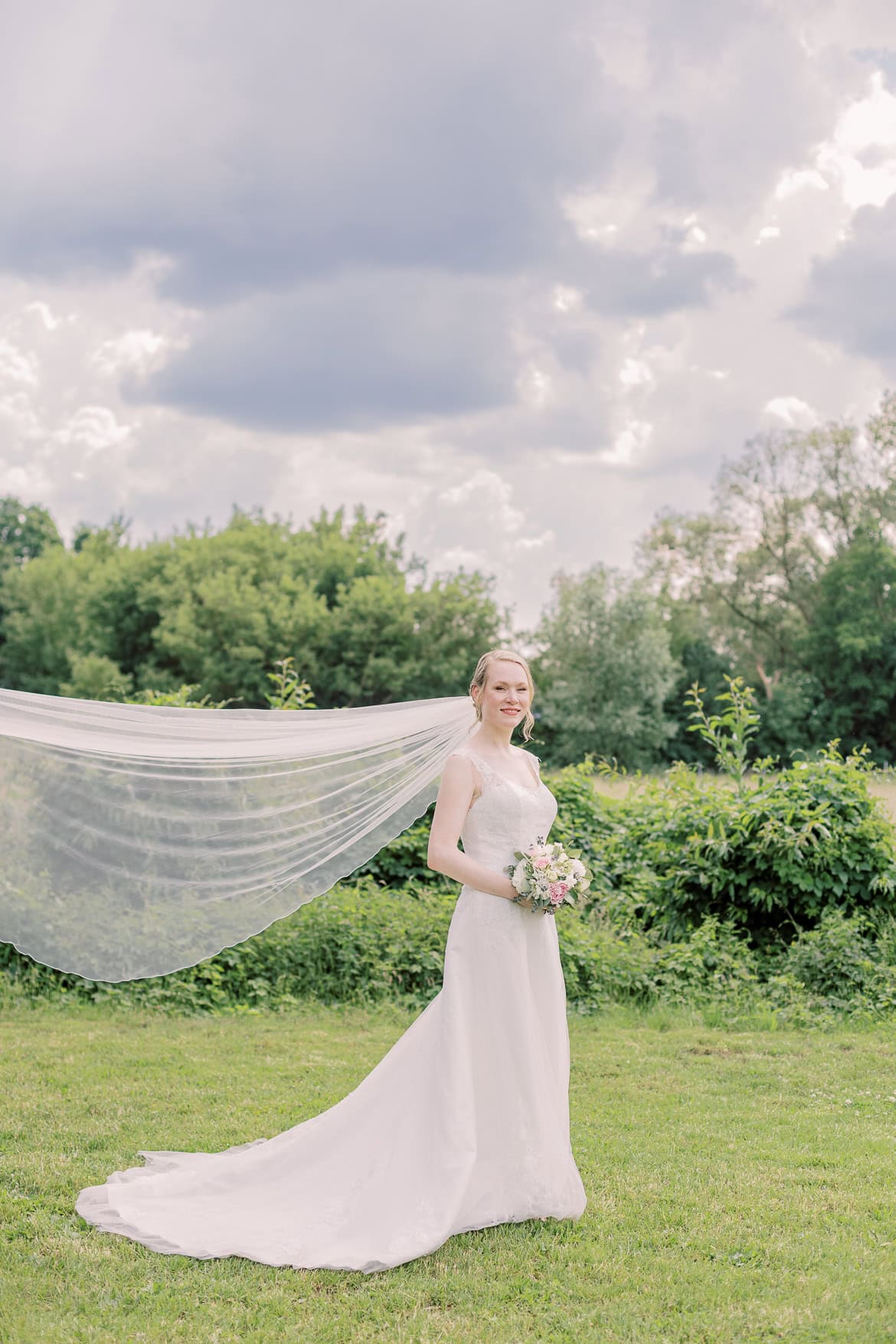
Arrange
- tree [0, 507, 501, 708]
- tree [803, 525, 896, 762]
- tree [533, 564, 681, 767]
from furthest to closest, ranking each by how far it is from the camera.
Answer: tree [803, 525, 896, 762] < tree [533, 564, 681, 767] < tree [0, 507, 501, 708]

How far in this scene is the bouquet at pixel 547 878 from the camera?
4.56 m

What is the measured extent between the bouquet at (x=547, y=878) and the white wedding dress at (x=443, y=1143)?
0.43 ft

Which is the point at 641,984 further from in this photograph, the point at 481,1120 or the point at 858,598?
the point at 858,598

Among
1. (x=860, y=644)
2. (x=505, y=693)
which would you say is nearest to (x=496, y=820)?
(x=505, y=693)

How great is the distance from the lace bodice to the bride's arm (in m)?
0.05

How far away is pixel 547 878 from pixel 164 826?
5.97 ft

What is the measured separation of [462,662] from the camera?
39125 mm

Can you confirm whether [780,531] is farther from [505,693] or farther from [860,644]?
[505,693]

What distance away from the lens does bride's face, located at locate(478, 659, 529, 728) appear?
4.81m

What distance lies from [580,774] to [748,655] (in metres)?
38.3

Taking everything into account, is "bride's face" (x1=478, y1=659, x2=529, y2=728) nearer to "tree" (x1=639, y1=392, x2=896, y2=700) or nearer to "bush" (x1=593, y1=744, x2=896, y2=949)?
"bush" (x1=593, y1=744, x2=896, y2=949)

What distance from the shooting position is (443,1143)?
4461 mm

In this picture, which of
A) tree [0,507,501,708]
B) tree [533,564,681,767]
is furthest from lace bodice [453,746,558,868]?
tree [533,564,681,767]

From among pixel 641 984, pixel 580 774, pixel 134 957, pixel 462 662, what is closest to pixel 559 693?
pixel 462 662
